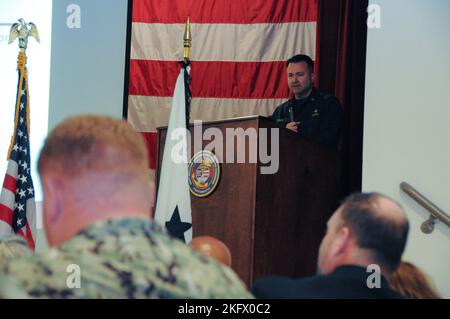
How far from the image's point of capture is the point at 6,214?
3.86 meters

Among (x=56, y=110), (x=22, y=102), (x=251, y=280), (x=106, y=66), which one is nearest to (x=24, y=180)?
(x=22, y=102)

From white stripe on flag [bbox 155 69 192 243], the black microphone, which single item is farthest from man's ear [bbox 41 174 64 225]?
the black microphone

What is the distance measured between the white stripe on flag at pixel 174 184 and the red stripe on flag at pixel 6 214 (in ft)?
3.74

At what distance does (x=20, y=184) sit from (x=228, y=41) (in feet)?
5.92

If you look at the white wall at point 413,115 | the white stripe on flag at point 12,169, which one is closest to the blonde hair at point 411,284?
the white wall at point 413,115

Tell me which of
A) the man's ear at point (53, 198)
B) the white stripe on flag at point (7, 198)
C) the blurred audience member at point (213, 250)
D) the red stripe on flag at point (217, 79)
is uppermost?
the red stripe on flag at point (217, 79)

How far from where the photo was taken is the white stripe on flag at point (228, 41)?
4.54m

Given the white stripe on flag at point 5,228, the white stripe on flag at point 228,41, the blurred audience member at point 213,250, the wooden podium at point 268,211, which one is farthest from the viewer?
the white stripe on flag at point 228,41

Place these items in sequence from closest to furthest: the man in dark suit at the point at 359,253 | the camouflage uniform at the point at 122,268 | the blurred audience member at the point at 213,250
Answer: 1. the camouflage uniform at the point at 122,268
2. the man in dark suit at the point at 359,253
3. the blurred audience member at the point at 213,250

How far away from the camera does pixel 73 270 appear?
109cm

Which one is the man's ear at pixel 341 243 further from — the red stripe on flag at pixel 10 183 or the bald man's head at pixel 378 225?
the red stripe on flag at pixel 10 183

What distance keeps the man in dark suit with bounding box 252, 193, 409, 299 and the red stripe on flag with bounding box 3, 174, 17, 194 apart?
2.72 meters

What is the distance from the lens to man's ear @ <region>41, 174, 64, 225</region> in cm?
121
